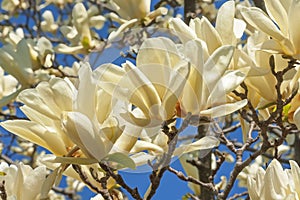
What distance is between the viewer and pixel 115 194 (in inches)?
38.7

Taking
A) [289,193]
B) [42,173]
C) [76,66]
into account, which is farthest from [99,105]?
[76,66]

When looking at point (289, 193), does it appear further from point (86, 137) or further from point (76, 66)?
point (76, 66)

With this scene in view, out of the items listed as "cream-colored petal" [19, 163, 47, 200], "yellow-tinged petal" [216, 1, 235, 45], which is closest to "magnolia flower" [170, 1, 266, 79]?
"yellow-tinged petal" [216, 1, 235, 45]

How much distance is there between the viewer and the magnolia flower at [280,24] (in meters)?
0.88

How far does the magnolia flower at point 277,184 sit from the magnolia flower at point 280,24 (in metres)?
0.20

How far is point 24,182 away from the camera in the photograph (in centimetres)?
90

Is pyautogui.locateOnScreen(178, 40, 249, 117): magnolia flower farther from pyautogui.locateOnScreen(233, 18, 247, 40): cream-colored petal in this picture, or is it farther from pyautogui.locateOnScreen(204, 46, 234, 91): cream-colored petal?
pyautogui.locateOnScreen(233, 18, 247, 40): cream-colored petal

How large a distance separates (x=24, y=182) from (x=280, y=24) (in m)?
0.51

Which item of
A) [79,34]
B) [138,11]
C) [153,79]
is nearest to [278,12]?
[153,79]

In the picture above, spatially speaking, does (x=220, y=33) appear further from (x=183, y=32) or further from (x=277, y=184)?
(x=277, y=184)

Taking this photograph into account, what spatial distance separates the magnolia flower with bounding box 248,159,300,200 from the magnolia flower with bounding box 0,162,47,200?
1.15 feet

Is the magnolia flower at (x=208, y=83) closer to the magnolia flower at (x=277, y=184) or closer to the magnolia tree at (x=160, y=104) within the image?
the magnolia tree at (x=160, y=104)

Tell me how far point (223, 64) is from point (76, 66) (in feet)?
4.46

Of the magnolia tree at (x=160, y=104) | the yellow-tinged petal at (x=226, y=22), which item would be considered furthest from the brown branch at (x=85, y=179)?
the yellow-tinged petal at (x=226, y=22)
